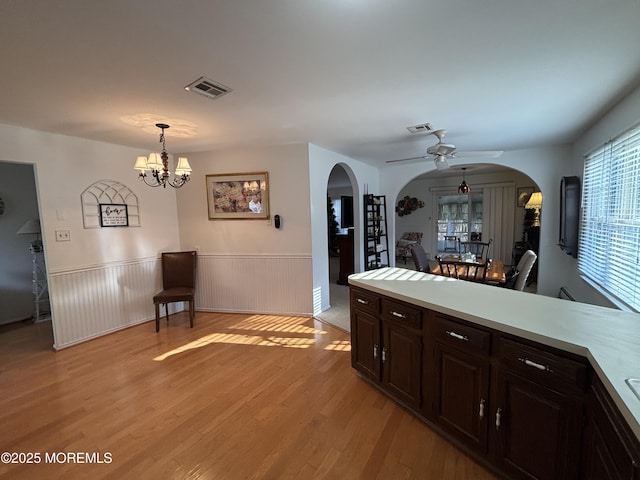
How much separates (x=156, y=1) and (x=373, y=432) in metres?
2.63

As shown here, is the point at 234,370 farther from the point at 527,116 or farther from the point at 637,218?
the point at 527,116

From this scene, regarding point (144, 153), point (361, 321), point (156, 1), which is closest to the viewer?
point (156, 1)

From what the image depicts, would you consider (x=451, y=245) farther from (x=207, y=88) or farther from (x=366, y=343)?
(x=207, y=88)

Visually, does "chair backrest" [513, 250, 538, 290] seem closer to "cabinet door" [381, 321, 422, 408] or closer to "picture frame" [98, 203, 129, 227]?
"cabinet door" [381, 321, 422, 408]

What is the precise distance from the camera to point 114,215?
3742 mm

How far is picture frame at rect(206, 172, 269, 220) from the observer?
4.02 metres

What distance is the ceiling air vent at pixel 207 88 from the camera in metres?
2.02

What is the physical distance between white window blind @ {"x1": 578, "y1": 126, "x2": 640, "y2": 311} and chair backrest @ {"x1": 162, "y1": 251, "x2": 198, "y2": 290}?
4.64m

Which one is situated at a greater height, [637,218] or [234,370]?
[637,218]

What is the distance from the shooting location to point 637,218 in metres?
2.24

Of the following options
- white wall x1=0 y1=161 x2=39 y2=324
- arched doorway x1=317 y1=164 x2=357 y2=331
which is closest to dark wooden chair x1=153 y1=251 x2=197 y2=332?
arched doorway x1=317 y1=164 x2=357 y2=331

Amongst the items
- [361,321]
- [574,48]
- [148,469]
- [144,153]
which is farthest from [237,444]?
[144,153]

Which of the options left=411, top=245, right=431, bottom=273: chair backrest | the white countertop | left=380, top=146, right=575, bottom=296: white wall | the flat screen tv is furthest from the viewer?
the flat screen tv

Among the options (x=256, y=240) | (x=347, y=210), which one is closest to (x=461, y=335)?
(x=256, y=240)
